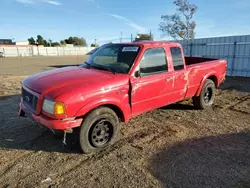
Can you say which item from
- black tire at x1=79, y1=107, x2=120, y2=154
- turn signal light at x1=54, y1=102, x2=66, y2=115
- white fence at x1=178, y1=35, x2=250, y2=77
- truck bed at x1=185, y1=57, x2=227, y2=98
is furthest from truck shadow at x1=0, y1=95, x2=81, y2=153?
white fence at x1=178, y1=35, x2=250, y2=77

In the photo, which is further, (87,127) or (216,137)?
(216,137)

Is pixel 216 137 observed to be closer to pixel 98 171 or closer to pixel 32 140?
pixel 98 171

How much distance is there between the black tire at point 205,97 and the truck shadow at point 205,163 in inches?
64.9

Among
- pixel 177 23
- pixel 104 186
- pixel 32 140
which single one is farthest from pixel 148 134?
pixel 177 23

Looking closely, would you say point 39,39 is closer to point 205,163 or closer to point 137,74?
point 137,74

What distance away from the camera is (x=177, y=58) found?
15.2ft

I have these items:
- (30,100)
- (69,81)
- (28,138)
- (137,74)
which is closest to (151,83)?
(137,74)

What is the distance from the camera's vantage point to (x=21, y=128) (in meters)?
4.41

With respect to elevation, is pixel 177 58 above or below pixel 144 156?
above

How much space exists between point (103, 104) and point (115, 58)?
1241 mm

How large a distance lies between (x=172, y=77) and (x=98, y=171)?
2526 millimetres

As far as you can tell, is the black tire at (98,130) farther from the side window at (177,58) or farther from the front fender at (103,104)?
the side window at (177,58)

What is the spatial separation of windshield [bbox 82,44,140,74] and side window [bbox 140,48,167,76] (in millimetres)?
221

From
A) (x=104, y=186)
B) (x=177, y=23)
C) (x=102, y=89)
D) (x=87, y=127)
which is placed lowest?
(x=104, y=186)
